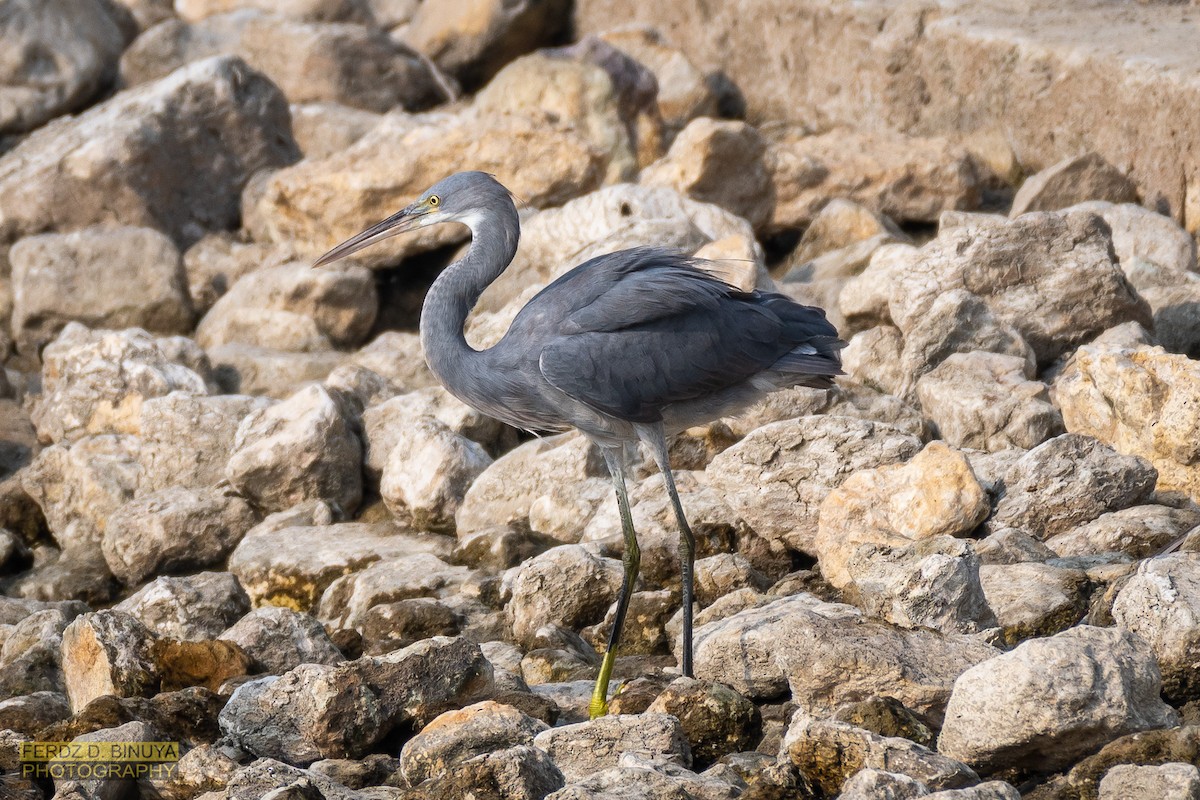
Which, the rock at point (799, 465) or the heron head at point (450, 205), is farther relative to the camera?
the rock at point (799, 465)

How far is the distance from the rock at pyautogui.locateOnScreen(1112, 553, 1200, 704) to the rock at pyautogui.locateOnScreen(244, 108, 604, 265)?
6.46m

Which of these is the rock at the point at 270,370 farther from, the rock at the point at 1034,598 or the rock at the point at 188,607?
the rock at the point at 1034,598

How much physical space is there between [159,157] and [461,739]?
810cm

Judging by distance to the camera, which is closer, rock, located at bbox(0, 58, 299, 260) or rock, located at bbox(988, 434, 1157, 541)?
rock, located at bbox(988, 434, 1157, 541)

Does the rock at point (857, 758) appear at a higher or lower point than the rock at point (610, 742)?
higher

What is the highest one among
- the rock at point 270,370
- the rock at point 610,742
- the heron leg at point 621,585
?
the rock at point 610,742

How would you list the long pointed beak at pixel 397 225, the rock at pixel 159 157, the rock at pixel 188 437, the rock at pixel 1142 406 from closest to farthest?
the rock at pixel 1142 406 → the long pointed beak at pixel 397 225 → the rock at pixel 188 437 → the rock at pixel 159 157

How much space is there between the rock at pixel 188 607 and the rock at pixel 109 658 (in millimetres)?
659

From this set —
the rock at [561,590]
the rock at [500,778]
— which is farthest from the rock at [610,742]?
the rock at [561,590]

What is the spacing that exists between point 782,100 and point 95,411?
6.43m

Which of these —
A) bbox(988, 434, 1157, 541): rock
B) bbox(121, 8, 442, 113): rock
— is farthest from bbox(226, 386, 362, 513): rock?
bbox(121, 8, 442, 113): rock

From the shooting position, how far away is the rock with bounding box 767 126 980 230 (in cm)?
994

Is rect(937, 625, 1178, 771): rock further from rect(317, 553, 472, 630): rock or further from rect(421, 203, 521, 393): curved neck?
rect(317, 553, 472, 630): rock

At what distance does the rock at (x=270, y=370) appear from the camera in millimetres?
9219
